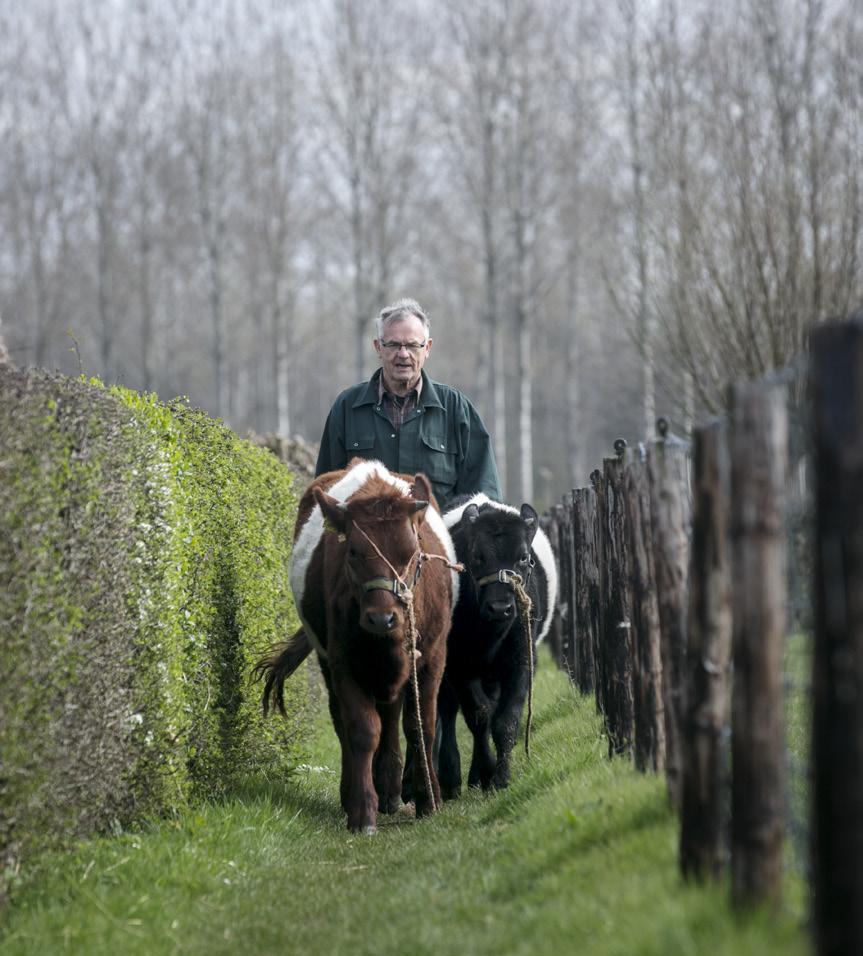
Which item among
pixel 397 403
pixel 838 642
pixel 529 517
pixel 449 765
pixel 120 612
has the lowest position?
pixel 449 765

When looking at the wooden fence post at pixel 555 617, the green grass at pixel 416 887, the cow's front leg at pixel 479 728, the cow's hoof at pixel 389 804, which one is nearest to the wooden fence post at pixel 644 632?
the green grass at pixel 416 887

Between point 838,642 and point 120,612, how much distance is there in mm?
3832

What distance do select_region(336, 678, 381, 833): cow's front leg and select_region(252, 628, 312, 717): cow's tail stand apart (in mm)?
905

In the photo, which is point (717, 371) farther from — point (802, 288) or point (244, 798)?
point (244, 798)

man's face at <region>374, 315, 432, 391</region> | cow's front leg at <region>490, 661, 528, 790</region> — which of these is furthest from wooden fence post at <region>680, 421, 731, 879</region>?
man's face at <region>374, 315, 432, 391</region>

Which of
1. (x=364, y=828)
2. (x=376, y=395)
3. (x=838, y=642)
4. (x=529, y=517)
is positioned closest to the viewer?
(x=838, y=642)

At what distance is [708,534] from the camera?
14.0 ft

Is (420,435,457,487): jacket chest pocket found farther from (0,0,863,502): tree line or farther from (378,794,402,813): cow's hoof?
(0,0,863,502): tree line

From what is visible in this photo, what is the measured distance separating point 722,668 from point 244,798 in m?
4.05

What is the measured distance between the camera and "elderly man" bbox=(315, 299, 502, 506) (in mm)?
8625

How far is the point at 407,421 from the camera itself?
889 centimetres

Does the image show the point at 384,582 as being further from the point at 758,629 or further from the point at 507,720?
the point at 758,629

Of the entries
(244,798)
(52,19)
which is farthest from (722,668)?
(52,19)

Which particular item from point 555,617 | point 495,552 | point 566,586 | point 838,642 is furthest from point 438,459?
point 555,617
